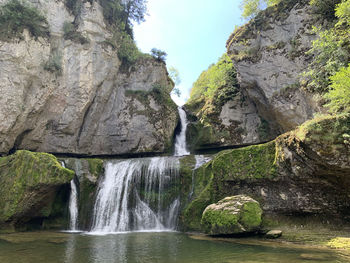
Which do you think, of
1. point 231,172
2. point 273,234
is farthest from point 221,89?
point 273,234

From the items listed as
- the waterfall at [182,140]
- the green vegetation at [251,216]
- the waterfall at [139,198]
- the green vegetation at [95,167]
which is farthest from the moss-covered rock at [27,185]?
the waterfall at [182,140]

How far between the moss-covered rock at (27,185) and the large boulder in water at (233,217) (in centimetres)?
896

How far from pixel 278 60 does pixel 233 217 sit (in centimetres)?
1442

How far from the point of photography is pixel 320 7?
17.9 metres

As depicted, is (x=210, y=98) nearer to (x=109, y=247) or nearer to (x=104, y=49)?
(x=104, y=49)

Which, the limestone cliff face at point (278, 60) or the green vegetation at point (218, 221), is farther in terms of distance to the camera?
the limestone cliff face at point (278, 60)

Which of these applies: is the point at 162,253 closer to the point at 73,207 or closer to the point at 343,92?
the point at 343,92

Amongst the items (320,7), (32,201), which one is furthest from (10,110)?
(320,7)

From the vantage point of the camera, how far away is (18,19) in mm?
20281

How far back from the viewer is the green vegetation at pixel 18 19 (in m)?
19.8

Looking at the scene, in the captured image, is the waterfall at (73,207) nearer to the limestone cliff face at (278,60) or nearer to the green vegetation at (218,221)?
the green vegetation at (218,221)

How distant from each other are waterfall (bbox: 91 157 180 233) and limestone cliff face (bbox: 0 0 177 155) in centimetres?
620

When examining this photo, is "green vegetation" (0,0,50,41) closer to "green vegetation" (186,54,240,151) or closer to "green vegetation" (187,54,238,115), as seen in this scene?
"green vegetation" (186,54,240,151)

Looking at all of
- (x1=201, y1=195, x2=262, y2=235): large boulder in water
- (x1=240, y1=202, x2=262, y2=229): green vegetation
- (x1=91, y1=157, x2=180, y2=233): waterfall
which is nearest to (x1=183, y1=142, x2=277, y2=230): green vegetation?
(x1=201, y1=195, x2=262, y2=235): large boulder in water
